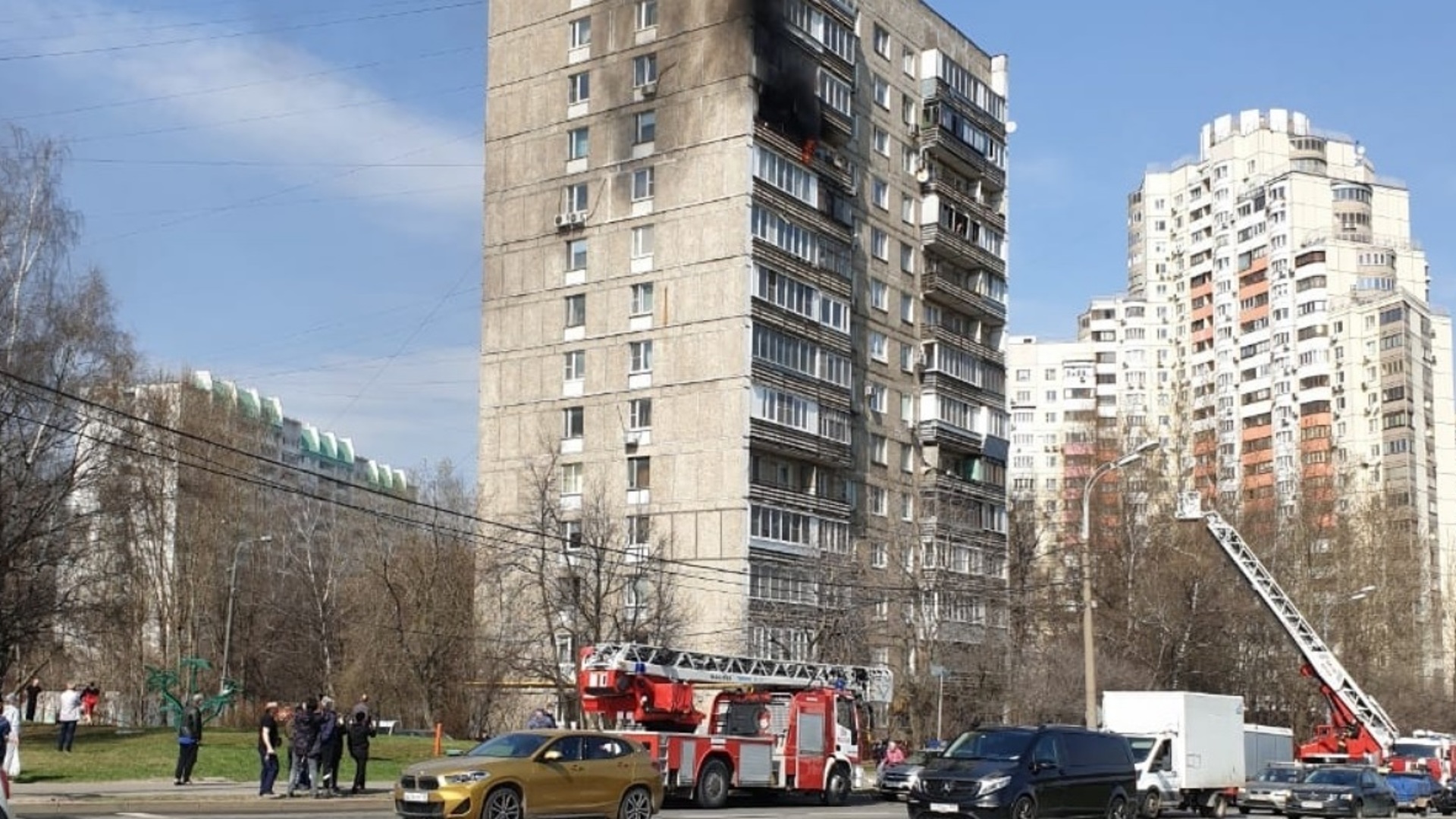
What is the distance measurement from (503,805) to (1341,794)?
22881mm

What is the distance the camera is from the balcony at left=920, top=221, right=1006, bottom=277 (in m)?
81.7

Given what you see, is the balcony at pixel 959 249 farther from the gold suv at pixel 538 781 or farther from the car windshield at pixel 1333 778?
the gold suv at pixel 538 781

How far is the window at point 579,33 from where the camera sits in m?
73.0

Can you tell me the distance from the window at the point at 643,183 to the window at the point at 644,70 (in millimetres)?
3753

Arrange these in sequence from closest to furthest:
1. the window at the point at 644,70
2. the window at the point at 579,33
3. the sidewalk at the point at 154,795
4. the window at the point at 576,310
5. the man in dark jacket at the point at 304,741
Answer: the sidewalk at the point at 154,795
the man in dark jacket at the point at 304,741
the window at the point at 644,70
the window at the point at 576,310
the window at the point at 579,33

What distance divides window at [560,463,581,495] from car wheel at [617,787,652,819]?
148 feet

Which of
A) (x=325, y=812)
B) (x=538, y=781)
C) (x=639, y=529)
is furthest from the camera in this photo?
(x=639, y=529)

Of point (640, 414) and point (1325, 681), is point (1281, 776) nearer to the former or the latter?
point (1325, 681)

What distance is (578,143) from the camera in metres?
Answer: 72.6

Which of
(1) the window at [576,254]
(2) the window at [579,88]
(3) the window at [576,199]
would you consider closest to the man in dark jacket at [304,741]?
(1) the window at [576,254]

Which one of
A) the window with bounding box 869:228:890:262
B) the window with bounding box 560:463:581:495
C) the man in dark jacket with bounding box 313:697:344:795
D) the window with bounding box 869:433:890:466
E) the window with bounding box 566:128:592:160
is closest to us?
the man in dark jacket with bounding box 313:697:344:795

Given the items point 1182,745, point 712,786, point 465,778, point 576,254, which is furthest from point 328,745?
point 576,254

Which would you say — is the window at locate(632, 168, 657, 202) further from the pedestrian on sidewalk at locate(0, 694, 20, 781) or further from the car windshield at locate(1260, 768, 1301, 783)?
the pedestrian on sidewalk at locate(0, 694, 20, 781)

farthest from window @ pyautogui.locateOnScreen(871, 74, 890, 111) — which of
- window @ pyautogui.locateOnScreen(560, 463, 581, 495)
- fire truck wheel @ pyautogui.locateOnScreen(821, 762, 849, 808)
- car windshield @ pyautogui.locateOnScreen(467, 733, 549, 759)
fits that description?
car windshield @ pyautogui.locateOnScreen(467, 733, 549, 759)
